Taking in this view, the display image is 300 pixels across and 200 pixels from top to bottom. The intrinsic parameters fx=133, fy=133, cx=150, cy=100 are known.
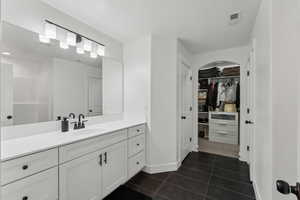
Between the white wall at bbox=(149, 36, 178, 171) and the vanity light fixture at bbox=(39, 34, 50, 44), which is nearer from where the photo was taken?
the vanity light fixture at bbox=(39, 34, 50, 44)

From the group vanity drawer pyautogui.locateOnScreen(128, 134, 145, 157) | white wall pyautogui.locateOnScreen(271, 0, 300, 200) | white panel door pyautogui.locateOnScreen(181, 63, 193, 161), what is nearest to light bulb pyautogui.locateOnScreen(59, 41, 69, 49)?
vanity drawer pyautogui.locateOnScreen(128, 134, 145, 157)

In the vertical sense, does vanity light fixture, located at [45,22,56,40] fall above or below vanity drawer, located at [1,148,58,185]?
above

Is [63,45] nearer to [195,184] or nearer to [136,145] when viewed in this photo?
[136,145]

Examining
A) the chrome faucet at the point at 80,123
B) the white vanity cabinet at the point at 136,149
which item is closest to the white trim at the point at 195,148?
the white vanity cabinet at the point at 136,149

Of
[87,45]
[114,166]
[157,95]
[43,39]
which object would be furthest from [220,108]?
[43,39]

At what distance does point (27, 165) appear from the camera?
97cm

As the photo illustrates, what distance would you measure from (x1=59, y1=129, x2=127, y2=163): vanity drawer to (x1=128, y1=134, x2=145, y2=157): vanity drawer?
0.23 m

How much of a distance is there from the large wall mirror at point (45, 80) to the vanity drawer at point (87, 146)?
667 millimetres

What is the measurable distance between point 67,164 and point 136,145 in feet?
3.43

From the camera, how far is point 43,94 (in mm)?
1605

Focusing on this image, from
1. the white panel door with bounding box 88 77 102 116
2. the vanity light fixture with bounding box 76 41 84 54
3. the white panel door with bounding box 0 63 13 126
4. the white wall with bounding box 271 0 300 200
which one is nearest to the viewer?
the white wall with bounding box 271 0 300 200

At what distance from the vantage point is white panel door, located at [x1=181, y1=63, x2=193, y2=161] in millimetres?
2807

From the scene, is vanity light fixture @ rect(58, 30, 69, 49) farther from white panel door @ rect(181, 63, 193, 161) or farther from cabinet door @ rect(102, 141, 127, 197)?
white panel door @ rect(181, 63, 193, 161)

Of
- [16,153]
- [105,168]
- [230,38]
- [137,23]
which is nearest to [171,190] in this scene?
[105,168]
